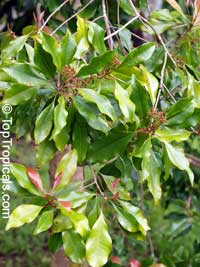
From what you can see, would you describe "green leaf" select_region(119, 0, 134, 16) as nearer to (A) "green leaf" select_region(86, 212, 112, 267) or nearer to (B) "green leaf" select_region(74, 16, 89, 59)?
(B) "green leaf" select_region(74, 16, 89, 59)

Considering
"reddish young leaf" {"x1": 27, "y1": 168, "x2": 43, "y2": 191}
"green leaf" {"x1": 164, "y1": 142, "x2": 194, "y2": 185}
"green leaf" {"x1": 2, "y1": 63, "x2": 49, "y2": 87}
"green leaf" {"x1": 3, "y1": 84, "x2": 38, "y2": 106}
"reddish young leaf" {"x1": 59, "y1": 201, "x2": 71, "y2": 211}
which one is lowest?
"reddish young leaf" {"x1": 59, "y1": 201, "x2": 71, "y2": 211}

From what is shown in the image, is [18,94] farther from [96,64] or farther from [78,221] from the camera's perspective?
[78,221]

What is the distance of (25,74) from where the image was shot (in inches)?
39.4

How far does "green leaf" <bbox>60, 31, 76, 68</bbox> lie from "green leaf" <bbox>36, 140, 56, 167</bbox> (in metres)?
0.17

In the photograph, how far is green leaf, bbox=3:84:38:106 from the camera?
0.99 metres

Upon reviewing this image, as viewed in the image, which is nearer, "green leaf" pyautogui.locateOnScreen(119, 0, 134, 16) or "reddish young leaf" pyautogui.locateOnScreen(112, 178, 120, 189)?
"reddish young leaf" pyautogui.locateOnScreen(112, 178, 120, 189)

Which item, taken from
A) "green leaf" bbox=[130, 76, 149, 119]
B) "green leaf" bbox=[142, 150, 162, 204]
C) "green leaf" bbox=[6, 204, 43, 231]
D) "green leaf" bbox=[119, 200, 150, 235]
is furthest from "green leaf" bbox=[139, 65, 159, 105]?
"green leaf" bbox=[6, 204, 43, 231]

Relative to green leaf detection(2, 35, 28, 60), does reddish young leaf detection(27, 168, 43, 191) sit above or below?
below

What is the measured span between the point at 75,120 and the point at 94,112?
0.07 m

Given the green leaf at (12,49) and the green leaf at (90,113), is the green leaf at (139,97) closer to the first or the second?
the green leaf at (90,113)

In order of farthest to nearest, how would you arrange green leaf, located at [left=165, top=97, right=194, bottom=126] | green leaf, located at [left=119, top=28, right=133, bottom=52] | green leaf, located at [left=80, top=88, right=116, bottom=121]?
green leaf, located at [left=119, top=28, right=133, bottom=52]
green leaf, located at [left=165, top=97, right=194, bottom=126]
green leaf, located at [left=80, top=88, right=116, bottom=121]

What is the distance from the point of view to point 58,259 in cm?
167

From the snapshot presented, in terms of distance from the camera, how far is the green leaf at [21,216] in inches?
37.8

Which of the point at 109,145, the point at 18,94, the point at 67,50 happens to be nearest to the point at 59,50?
the point at 67,50
